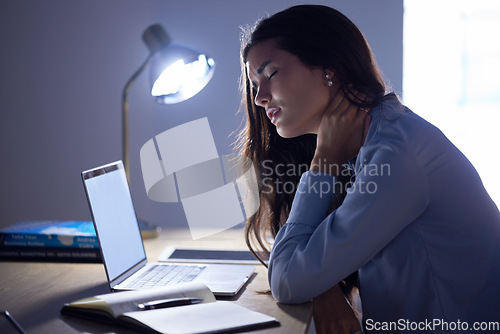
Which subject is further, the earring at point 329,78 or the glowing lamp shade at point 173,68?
the glowing lamp shade at point 173,68

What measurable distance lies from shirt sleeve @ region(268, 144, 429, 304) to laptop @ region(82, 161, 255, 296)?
0.56ft

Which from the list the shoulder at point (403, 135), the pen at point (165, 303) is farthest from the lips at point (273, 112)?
the pen at point (165, 303)

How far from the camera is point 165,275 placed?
47.5 inches

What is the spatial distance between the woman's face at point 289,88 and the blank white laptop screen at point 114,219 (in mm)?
414

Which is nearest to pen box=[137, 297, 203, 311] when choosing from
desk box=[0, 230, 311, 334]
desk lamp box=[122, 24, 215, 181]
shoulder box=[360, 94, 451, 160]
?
desk box=[0, 230, 311, 334]

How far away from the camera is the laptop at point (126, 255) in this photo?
1.11 metres

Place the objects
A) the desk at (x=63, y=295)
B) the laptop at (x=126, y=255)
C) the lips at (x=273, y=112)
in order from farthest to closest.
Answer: the lips at (x=273, y=112), the laptop at (x=126, y=255), the desk at (x=63, y=295)

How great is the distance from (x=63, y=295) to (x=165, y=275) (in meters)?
0.23

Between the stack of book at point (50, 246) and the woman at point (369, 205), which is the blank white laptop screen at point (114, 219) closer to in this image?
the stack of book at point (50, 246)

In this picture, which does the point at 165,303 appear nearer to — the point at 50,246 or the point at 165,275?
the point at 165,275

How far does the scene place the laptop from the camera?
111cm

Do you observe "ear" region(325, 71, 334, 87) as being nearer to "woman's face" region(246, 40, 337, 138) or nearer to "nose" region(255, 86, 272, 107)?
"woman's face" region(246, 40, 337, 138)

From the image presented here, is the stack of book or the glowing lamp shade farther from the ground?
the glowing lamp shade

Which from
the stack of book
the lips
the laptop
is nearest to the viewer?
the laptop
